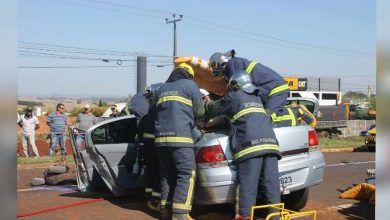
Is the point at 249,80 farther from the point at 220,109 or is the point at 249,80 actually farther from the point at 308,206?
the point at 308,206

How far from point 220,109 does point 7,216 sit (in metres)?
3.99

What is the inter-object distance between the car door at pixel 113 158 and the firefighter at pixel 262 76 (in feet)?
5.25

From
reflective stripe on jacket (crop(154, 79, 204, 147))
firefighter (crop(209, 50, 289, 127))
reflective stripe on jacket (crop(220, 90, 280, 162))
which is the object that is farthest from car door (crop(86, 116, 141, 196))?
reflective stripe on jacket (crop(220, 90, 280, 162))

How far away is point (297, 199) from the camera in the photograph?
6168 millimetres

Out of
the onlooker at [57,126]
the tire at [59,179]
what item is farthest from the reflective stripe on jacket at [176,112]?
the onlooker at [57,126]

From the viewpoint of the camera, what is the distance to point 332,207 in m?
6.55

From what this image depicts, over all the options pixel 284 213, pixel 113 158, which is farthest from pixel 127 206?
pixel 284 213

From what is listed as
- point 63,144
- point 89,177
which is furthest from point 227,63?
point 63,144

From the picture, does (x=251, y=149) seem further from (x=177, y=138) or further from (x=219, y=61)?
(x=219, y=61)

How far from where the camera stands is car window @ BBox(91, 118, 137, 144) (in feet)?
22.8

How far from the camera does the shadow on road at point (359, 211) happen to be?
602 cm

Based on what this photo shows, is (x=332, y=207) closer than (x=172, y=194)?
No

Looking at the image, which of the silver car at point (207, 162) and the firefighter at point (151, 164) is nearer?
the silver car at point (207, 162)

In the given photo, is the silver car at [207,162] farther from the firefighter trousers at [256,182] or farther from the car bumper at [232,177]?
the firefighter trousers at [256,182]
